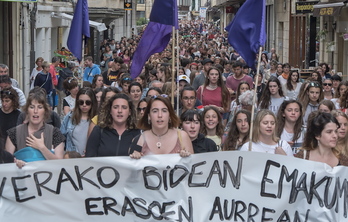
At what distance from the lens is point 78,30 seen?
461 inches

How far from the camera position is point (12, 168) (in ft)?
21.8

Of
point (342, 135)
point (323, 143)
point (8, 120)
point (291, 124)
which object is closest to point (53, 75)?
point (8, 120)

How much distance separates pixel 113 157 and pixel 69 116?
2468 millimetres

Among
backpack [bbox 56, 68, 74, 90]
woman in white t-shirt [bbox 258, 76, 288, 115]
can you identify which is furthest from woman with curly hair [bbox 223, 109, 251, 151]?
A: backpack [bbox 56, 68, 74, 90]

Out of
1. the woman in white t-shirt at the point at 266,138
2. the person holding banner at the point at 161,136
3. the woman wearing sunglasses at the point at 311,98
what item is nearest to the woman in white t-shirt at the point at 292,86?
the woman wearing sunglasses at the point at 311,98

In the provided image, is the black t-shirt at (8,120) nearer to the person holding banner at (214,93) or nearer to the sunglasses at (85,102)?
the sunglasses at (85,102)

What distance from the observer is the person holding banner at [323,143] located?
7.04m

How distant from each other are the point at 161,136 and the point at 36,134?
129 centimetres

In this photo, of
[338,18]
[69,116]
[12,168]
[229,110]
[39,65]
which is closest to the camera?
[12,168]

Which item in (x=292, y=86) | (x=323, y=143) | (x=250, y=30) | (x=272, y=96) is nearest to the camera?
(x=323, y=143)

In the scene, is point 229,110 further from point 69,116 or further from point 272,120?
point 272,120

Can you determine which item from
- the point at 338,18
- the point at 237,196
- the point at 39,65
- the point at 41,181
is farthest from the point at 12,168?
the point at 338,18

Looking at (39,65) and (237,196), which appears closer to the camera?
(237,196)

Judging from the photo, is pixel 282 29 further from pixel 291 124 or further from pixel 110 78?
pixel 291 124
